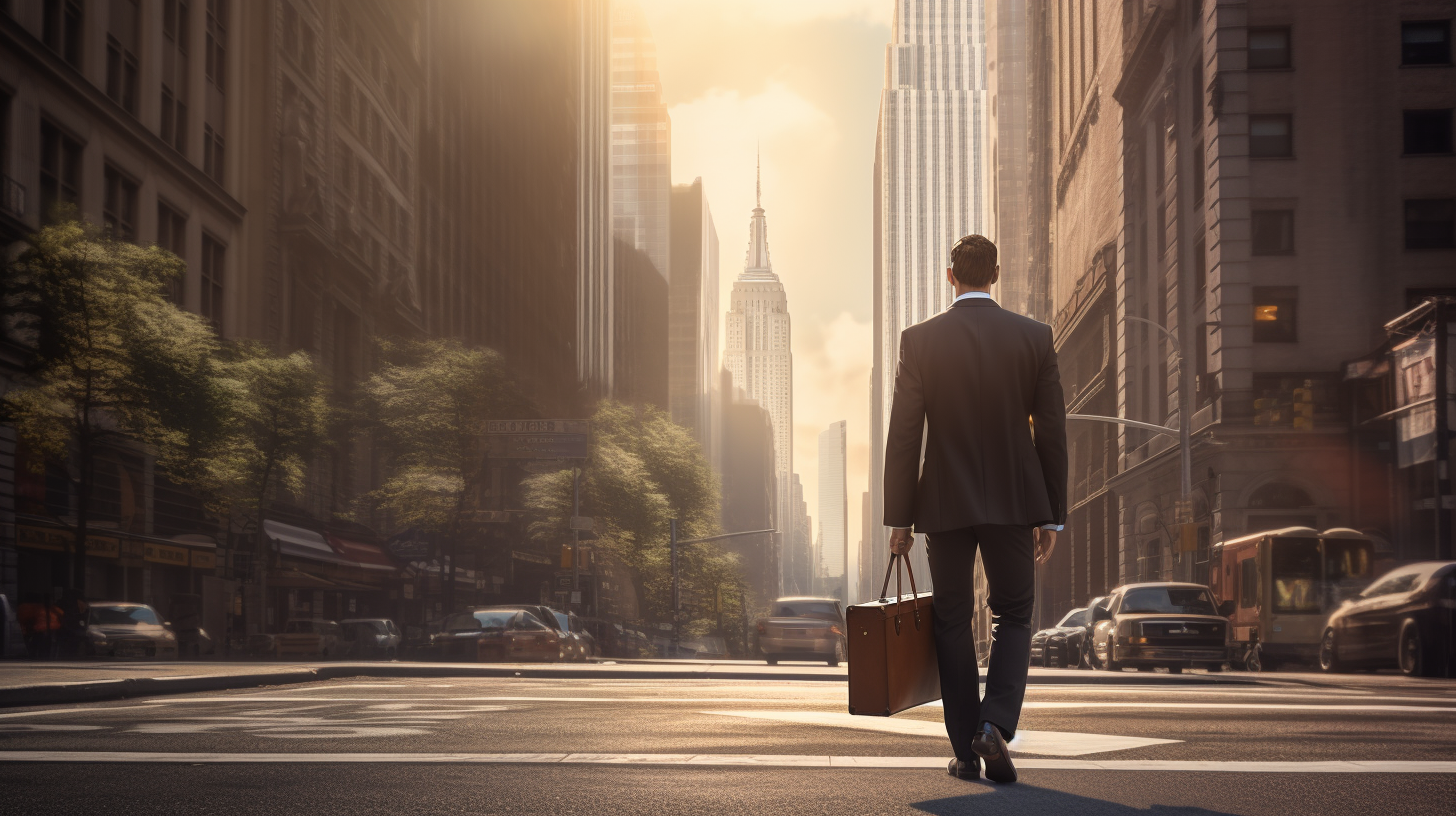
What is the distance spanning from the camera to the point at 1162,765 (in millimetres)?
5531

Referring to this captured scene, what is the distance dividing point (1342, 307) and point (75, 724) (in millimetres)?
38927

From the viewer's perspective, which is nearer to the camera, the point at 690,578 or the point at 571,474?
the point at 571,474

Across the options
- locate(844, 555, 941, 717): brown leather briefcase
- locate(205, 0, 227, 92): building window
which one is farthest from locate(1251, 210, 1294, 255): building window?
locate(844, 555, 941, 717): brown leather briefcase

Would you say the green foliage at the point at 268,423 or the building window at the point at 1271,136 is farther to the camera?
the building window at the point at 1271,136

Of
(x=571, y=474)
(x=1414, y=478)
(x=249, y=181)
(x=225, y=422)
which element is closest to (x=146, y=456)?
(x=225, y=422)

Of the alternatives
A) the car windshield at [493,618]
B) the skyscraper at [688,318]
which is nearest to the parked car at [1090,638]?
the car windshield at [493,618]

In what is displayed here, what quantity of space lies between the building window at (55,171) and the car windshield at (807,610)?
1734cm

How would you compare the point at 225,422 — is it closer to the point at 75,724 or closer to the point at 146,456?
the point at 146,456

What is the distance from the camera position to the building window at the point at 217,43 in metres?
41.3

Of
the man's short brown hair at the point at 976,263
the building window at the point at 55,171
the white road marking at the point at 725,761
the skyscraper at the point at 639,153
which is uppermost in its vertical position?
the skyscraper at the point at 639,153

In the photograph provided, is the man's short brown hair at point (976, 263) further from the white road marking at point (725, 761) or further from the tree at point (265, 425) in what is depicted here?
the tree at point (265, 425)

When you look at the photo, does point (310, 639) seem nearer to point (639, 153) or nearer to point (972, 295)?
point (972, 295)

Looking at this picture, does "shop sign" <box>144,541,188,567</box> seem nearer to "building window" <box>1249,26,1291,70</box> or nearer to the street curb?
the street curb

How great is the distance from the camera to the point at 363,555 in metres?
48.5
